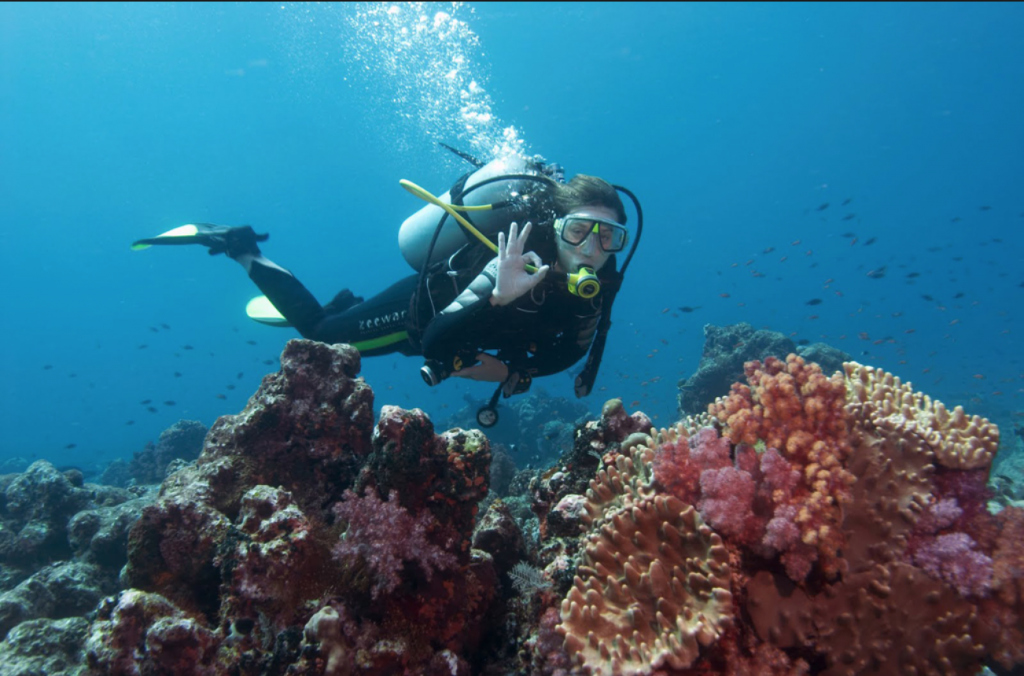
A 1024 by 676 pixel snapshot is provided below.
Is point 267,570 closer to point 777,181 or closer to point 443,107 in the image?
point 443,107

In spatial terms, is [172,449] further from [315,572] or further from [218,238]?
[315,572]

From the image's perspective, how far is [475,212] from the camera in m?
6.10

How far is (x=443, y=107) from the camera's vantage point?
123 ft

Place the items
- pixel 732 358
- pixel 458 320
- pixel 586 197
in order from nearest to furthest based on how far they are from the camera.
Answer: pixel 458 320 < pixel 586 197 < pixel 732 358

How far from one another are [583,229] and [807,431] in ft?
10.3

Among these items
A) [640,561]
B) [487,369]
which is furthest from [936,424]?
[487,369]

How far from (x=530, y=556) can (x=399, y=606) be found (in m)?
1.45

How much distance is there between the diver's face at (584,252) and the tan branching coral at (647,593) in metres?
3.06

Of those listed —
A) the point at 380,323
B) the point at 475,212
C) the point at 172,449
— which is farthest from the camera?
the point at 172,449

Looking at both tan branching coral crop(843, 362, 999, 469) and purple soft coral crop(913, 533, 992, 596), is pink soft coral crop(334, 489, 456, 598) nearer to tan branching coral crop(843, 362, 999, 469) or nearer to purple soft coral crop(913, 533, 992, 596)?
purple soft coral crop(913, 533, 992, 596)

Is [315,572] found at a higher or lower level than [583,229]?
A: lower

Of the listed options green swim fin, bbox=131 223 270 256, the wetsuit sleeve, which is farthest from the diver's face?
green swim fin, bbox=131 223 270 256

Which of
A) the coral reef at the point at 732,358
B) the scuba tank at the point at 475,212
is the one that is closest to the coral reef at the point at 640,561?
the scuba tank at the point at 475,212

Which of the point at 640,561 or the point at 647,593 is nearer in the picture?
the point at 647,593
